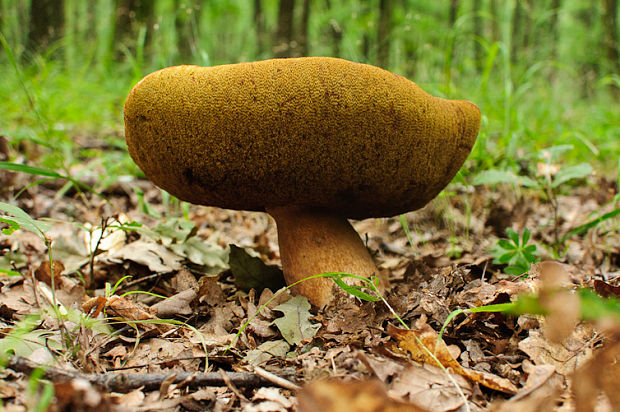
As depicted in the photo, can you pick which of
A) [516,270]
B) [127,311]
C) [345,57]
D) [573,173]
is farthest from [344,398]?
[345,57]

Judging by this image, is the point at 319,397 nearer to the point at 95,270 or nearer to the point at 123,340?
the point at 123,340

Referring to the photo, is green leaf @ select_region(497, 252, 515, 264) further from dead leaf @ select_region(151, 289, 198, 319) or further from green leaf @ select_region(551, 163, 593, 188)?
dead leaf @ select_region(151, 289, 198, 319)

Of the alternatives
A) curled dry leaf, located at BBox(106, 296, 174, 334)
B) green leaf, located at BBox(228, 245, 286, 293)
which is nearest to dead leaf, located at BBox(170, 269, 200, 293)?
green leaf, located at BBox(228, 245, 286, 293)

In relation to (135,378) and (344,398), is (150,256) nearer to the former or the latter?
(135,378)

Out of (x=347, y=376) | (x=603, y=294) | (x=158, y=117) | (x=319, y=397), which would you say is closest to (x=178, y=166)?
(x=158, y=117)

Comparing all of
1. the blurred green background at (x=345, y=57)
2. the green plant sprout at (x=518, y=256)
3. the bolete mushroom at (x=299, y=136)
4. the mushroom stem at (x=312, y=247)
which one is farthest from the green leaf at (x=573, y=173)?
the mushroom stem at (x=312, y=247)

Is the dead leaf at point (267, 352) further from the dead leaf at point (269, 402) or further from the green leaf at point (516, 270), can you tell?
the green leaf at point (516, 270)
